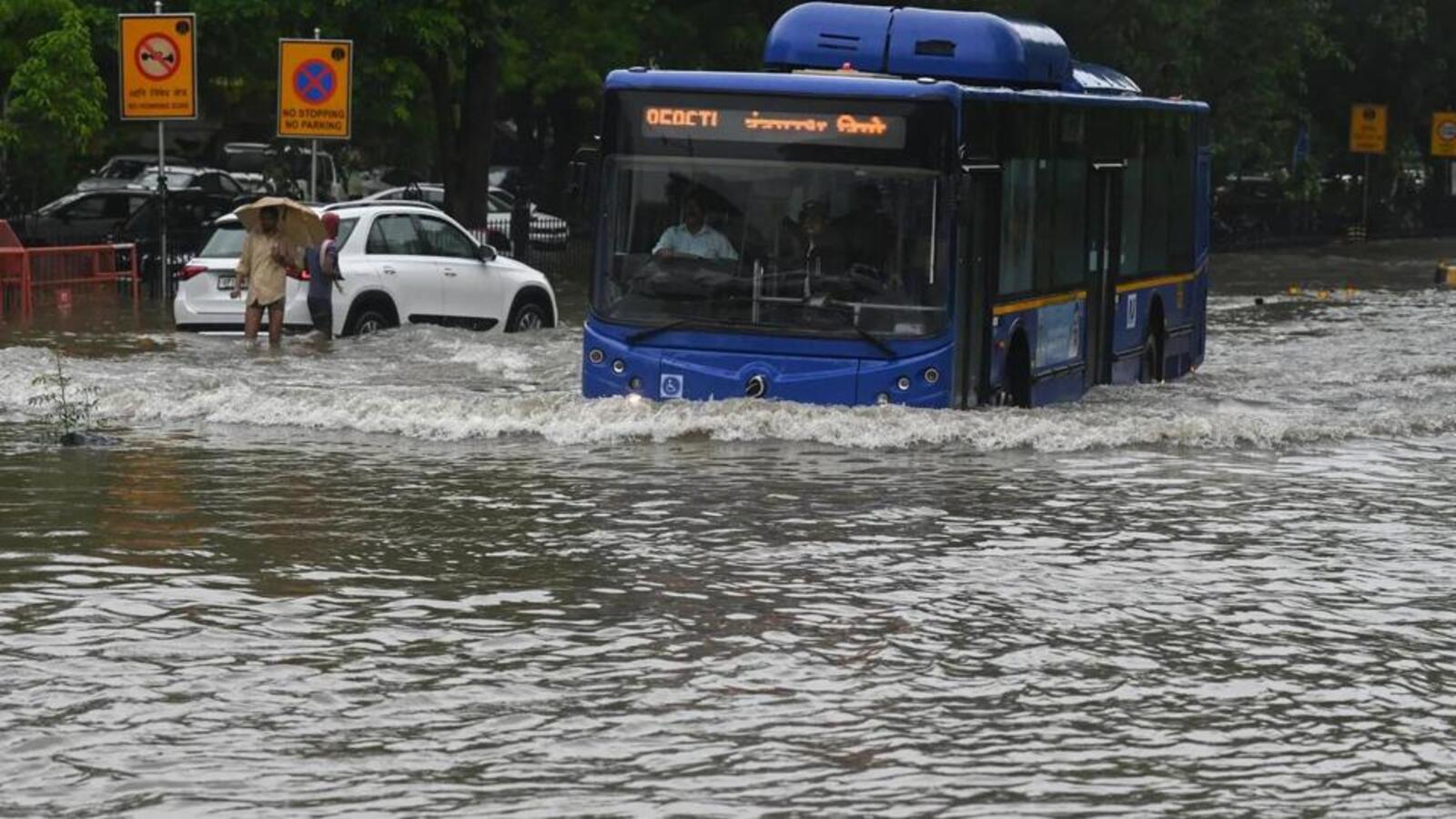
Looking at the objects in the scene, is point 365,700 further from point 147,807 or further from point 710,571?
point 710,571

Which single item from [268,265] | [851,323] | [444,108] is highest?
[444,108]

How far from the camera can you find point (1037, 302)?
20953 millimetres

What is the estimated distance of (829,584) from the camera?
12523 mm

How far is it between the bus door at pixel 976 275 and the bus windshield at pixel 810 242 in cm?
31

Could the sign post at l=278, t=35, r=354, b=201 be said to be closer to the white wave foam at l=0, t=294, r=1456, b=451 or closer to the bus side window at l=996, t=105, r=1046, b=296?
the white wave foam at l=0, t=294, r=1456, b=451

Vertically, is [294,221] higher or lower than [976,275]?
lower

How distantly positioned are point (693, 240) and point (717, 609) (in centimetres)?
672

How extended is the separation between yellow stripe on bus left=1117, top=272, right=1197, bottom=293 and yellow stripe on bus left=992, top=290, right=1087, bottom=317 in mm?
1590

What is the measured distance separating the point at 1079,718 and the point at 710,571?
3527 millimetres

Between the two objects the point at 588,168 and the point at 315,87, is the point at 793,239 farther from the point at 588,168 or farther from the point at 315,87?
the point at 315,87

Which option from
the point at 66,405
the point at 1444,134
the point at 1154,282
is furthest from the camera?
the point at 1444,134

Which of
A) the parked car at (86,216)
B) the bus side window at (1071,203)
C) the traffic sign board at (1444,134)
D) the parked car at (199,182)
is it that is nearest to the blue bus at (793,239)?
the bus side window at (1071,203)

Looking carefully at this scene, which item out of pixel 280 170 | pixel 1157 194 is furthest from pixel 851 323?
pixel 280 170

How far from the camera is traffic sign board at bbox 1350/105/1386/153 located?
67.8 metres
